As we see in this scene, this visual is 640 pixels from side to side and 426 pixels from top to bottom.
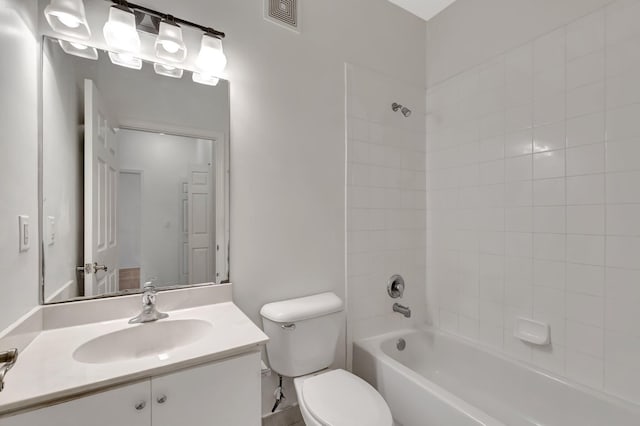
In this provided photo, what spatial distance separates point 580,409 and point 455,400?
65cm

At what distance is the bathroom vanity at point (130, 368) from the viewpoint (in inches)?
30.2

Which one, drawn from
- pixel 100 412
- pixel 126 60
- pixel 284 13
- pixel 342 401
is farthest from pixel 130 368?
pixel 284 13

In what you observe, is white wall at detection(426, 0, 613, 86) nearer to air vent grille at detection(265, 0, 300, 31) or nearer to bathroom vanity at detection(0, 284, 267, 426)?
air vent grille at detection(265, 0, 300, 31)

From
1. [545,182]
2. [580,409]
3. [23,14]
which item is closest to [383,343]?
[580,409]

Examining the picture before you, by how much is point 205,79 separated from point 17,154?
77 centimetres

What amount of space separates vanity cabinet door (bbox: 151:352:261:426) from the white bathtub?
0.80 meters

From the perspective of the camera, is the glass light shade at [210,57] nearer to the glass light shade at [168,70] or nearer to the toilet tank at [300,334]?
the glass light shade at [168,70]

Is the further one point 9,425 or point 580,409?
point 580,409

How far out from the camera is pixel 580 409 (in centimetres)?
138

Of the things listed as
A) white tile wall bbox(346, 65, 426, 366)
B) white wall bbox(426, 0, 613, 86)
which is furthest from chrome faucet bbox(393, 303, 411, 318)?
white wall bbox(426, 0, 613, 86)

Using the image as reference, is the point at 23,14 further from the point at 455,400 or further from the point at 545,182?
the point at 545,182

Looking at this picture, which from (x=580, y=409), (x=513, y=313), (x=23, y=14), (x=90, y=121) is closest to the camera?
(x=23, y=14)

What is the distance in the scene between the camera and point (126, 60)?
1258 millimetres

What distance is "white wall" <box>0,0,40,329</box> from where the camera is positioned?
87cm
